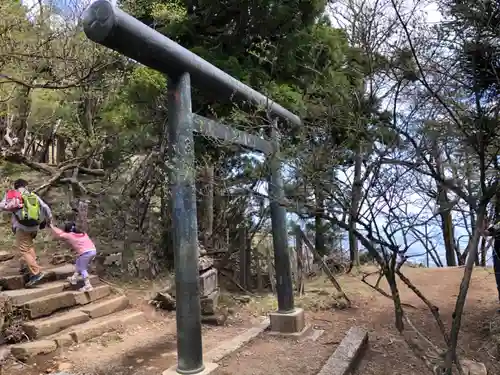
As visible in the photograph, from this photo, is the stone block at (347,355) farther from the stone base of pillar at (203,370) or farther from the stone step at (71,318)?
the stone step at (71,318)

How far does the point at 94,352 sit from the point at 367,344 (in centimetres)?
323

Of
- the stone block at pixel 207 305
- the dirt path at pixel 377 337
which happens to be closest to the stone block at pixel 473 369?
the dirt path at pixel 377 337

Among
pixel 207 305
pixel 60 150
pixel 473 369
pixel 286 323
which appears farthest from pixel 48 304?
pixel 60 150

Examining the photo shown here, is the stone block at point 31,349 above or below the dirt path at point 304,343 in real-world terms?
above

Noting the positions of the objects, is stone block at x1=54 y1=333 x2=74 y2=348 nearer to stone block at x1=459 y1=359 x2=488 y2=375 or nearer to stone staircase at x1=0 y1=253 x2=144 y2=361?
stone staircase at x1=0 y1=253 x2=144 y2=361

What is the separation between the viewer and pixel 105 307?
20.3 ft

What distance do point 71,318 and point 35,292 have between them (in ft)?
1.97

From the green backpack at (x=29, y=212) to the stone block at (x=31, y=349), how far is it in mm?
1687

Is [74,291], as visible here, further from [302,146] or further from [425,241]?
[425,241]

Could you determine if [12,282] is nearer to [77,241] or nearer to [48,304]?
[48,304]

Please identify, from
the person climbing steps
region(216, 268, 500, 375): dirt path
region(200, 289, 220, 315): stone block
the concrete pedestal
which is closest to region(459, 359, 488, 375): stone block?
region(216, 268, 500, 375): dirt path

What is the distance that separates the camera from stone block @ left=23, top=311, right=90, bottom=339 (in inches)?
201

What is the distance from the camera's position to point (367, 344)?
5422mm

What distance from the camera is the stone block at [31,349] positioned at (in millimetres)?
4695
